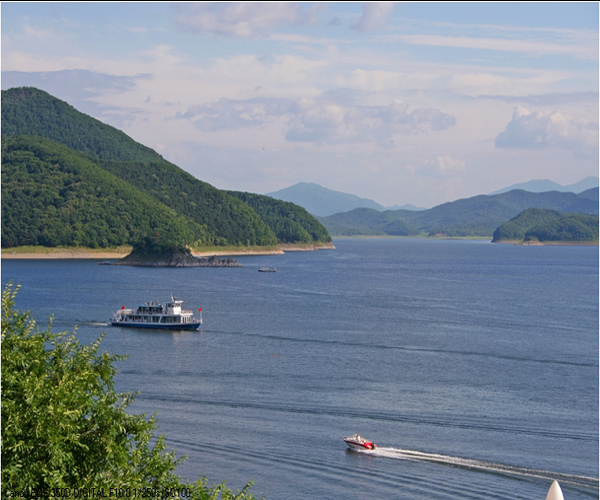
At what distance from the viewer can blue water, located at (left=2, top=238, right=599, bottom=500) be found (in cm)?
3688

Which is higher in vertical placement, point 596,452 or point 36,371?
point 36,371

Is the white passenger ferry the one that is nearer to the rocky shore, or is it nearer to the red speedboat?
the red speedboat

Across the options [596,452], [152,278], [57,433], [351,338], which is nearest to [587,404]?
[596,452]

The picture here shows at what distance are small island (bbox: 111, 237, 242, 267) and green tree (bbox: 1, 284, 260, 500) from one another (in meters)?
173

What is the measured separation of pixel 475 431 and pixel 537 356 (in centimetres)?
2527

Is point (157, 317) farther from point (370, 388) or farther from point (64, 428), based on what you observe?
point (64, 428)

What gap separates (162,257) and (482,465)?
16215 cm

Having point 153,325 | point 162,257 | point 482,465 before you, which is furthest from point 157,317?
point 162,257

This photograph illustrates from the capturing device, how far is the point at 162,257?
193625 millimetres

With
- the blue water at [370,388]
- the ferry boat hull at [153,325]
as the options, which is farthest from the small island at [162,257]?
the ferry boat hull at [153,325]

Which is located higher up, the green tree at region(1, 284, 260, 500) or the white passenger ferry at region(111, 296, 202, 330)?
the green tree at region(1, 284, 260, 500)

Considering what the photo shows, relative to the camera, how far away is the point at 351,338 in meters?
Answer: 75.6

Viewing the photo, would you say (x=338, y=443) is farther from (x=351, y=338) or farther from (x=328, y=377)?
(x=351, y=338)

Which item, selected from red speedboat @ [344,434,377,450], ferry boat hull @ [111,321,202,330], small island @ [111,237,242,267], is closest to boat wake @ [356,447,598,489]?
red speedboat @ [344,434,377,450]
